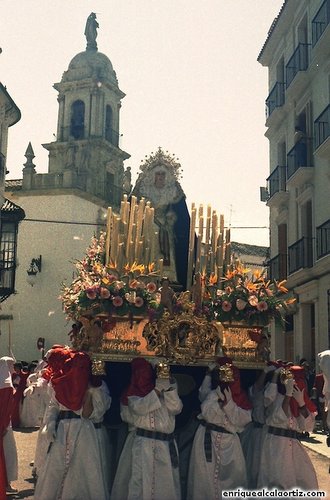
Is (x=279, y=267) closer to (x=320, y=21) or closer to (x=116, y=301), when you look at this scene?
(x=320, y=21)

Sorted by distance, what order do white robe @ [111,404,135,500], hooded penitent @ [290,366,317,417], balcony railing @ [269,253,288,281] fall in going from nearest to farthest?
white robe @ [111,404,135,500], hooded penitent @ [290,366,317,417], balcony railing @ [269,253,288,281]

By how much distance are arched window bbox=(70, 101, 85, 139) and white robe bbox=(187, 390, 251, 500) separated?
30545 mm

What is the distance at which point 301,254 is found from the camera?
19.3 m

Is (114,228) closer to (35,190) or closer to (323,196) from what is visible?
(323,196)

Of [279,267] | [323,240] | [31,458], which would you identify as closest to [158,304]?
[31,458]

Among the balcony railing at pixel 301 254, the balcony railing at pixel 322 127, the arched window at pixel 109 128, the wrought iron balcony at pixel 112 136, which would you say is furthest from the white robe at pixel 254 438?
the arched window at pixel 109 128

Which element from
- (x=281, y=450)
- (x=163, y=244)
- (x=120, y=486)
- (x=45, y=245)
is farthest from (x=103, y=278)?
(x=45, y=245)

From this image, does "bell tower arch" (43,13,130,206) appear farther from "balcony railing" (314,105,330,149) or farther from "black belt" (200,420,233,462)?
"black belt" (200,420,233,462)

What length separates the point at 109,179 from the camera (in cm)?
3694

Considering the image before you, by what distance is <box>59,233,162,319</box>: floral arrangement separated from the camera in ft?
26.1

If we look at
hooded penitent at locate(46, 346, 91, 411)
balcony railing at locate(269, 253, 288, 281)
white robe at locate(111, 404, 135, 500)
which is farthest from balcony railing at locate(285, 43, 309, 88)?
white robe at locate(111, 404, 135, 500)

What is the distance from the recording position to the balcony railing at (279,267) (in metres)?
21.5

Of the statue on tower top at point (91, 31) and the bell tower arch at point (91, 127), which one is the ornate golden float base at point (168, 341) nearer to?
the bell tower arch at point (91, 127)

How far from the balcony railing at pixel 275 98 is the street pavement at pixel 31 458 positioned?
12.7 m
